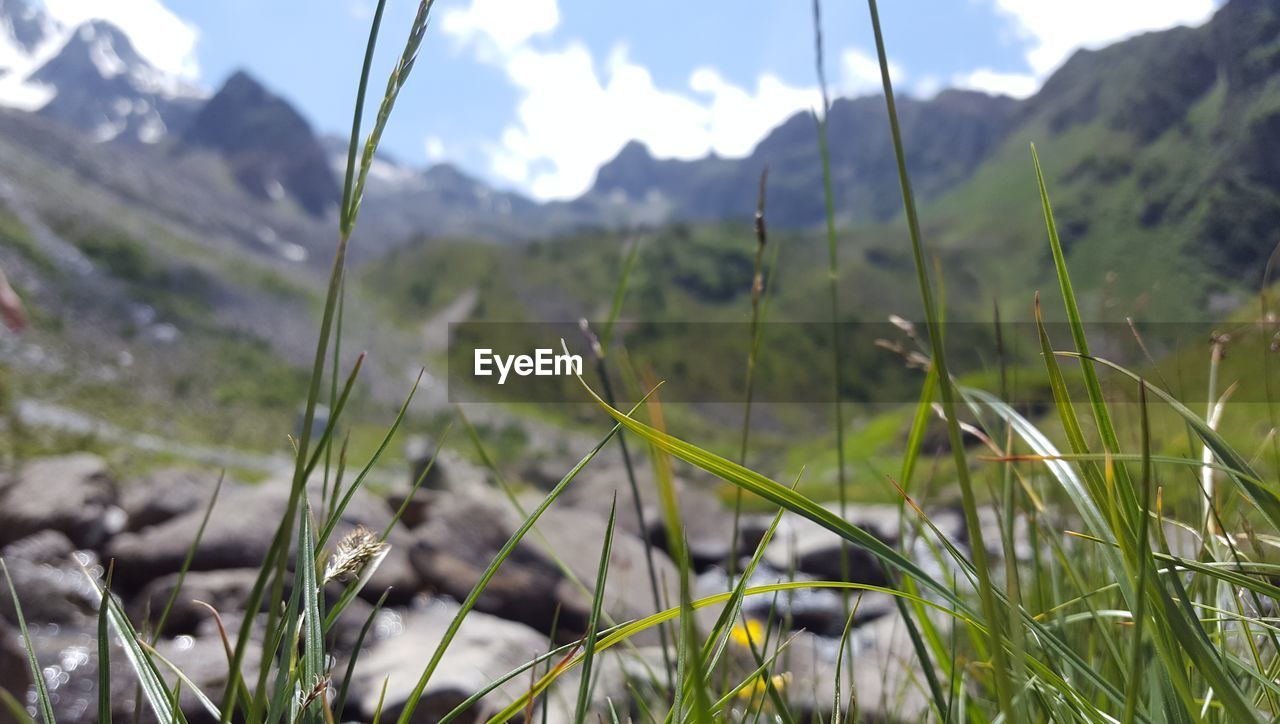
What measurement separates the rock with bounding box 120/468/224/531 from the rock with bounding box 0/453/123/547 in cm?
24

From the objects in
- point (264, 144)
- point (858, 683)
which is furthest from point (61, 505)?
point (264, 144)

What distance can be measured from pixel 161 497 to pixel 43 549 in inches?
55.7

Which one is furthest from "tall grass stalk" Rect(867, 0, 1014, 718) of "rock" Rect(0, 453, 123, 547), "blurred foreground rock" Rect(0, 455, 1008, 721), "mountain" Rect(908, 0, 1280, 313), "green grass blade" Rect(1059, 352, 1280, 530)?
"mountain" Rect(908, 0, 1280, 313)

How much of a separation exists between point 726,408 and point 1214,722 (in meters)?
52.3

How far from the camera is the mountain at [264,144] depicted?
12681 cm

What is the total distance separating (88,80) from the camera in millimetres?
176500

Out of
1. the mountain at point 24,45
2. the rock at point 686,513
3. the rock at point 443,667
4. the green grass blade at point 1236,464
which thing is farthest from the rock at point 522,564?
the mountain at point 24,45

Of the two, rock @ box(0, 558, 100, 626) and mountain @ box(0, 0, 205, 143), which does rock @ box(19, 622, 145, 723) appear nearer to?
rock @ box(0, 558, 100, 626)

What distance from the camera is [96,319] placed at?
36.1 metres

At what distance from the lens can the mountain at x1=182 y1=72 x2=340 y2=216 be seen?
127 metres

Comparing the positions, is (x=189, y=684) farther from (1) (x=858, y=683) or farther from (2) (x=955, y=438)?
(1) (x=858, y=683)

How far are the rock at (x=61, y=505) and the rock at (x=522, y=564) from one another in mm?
3735

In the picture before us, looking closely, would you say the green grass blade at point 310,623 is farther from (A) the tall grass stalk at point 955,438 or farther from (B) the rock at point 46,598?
(B) the rock at point 46,598

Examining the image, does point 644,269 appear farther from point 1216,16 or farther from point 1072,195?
point 1216,16
